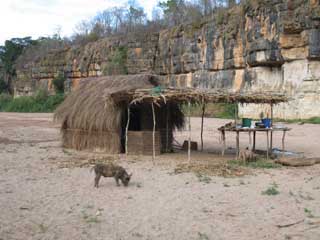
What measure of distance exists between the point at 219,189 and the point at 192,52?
110ft

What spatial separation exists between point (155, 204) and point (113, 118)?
7103mm

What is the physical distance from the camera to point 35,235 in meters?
6.50

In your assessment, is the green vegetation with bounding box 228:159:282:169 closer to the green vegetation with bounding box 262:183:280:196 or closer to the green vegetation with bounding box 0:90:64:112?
the green vegetation with bounding box 262:183:280:196

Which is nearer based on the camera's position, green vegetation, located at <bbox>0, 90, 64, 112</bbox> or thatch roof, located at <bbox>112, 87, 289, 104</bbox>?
thatch roof, located at <bbox>112, 87, 289, 104</bbox>

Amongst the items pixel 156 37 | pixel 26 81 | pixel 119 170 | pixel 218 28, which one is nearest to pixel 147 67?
pixel 156 37

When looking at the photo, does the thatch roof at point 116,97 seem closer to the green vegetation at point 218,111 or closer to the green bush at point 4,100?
the green vegetation at point 218,111

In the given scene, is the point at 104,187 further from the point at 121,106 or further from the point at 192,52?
the point at 192,52

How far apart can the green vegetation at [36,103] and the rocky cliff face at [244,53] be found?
8059 mm

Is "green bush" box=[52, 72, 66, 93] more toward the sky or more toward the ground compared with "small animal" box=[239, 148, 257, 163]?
more toward the sky

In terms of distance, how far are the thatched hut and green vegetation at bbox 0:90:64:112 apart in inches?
1722

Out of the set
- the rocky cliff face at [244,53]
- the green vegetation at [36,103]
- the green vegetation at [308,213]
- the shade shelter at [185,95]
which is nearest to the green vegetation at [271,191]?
the green vegetation at [308,213]

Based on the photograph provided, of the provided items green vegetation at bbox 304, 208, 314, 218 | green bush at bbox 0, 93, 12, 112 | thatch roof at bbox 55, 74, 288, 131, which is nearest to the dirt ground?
green vegetation at bbox 304, 208, 314, 218

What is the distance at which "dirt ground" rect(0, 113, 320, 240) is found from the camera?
673cm

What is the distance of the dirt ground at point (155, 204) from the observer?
22.1 ft
